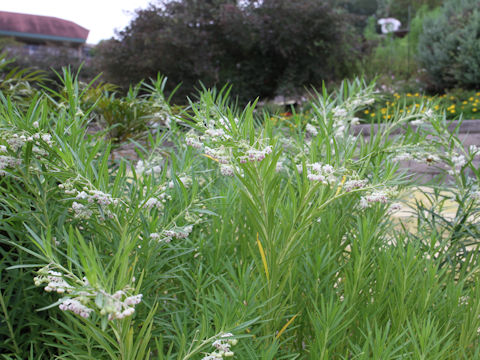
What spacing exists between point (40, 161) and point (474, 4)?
13458mm

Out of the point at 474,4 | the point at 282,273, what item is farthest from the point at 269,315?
the point at 474,4

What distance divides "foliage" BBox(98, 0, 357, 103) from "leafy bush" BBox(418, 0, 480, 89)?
2.87m

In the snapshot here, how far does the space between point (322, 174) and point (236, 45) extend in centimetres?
1404

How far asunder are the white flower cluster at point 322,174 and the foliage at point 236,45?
12.5m

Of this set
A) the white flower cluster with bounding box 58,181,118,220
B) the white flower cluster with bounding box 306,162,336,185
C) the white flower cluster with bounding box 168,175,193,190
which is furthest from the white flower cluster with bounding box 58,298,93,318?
the white flower cluster with bounding box 168,175,193,190

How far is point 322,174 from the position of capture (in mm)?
1003

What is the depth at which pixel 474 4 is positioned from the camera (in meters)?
11.7

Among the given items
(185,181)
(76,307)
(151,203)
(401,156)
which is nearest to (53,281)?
(76,307)

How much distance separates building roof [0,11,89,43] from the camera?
38.8m

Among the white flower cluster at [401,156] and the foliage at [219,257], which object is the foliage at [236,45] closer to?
the white flower cluster at [401,156]

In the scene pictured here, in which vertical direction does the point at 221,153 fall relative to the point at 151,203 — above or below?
above

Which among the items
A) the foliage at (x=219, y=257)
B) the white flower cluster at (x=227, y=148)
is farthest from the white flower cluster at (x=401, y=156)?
the white flower cluster at (x=227, y=148)

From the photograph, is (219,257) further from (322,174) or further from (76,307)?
(76,307)

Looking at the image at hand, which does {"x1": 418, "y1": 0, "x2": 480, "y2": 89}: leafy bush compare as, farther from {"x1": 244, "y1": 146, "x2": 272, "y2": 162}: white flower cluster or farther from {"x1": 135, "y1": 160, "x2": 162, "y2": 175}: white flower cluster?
{"x1": 244, "y1": 146, "x2": 272, "y2": 162}: white flower cluster
